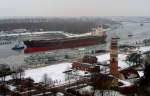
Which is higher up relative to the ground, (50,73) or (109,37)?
(50,73)

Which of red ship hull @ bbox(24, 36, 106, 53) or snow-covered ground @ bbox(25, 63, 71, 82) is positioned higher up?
snow-covered ground @ bbox(25, 63, 71, 82)

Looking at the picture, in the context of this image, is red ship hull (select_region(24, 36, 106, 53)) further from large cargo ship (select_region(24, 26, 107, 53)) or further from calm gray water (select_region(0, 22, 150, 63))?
calm gray water (select_region(0, 22, 150, 63))

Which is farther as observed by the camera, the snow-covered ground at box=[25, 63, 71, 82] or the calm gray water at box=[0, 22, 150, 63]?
the calm gray water at box=[0, 22, 150, 63]

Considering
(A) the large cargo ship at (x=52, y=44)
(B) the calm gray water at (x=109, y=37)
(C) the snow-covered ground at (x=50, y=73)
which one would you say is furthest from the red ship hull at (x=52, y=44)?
(C) the snow-covered ground at (x=50, y=73)

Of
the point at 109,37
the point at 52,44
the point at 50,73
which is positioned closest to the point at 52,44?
the point at 52,44

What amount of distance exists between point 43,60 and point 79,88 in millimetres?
6881

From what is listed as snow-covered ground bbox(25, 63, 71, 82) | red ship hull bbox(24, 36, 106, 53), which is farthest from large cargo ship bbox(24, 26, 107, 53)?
snow-covered ground bbox(25, 63, 71, 82)

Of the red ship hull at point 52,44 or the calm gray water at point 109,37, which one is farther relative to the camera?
the red ship hull at point 52,44

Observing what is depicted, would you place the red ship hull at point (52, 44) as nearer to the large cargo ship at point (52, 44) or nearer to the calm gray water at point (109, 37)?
the large cargo ship at point (52, 44)

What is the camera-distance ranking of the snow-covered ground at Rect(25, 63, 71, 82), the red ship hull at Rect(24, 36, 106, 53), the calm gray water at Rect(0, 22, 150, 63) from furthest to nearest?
the red ship hull at Rect(24, 36, 106, 53) < the calm gray water at Rect(0, 22, 150, 63) < the snow-covered ground at Rect(25, 63, 71, 82)

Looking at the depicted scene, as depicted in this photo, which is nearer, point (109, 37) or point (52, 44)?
point (52, 44)

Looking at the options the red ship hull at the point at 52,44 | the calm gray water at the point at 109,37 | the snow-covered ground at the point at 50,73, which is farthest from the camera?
the red ship hull at the point at 52,44

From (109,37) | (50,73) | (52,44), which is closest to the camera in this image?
(50,73)

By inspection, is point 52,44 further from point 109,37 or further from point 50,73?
point 50,73
